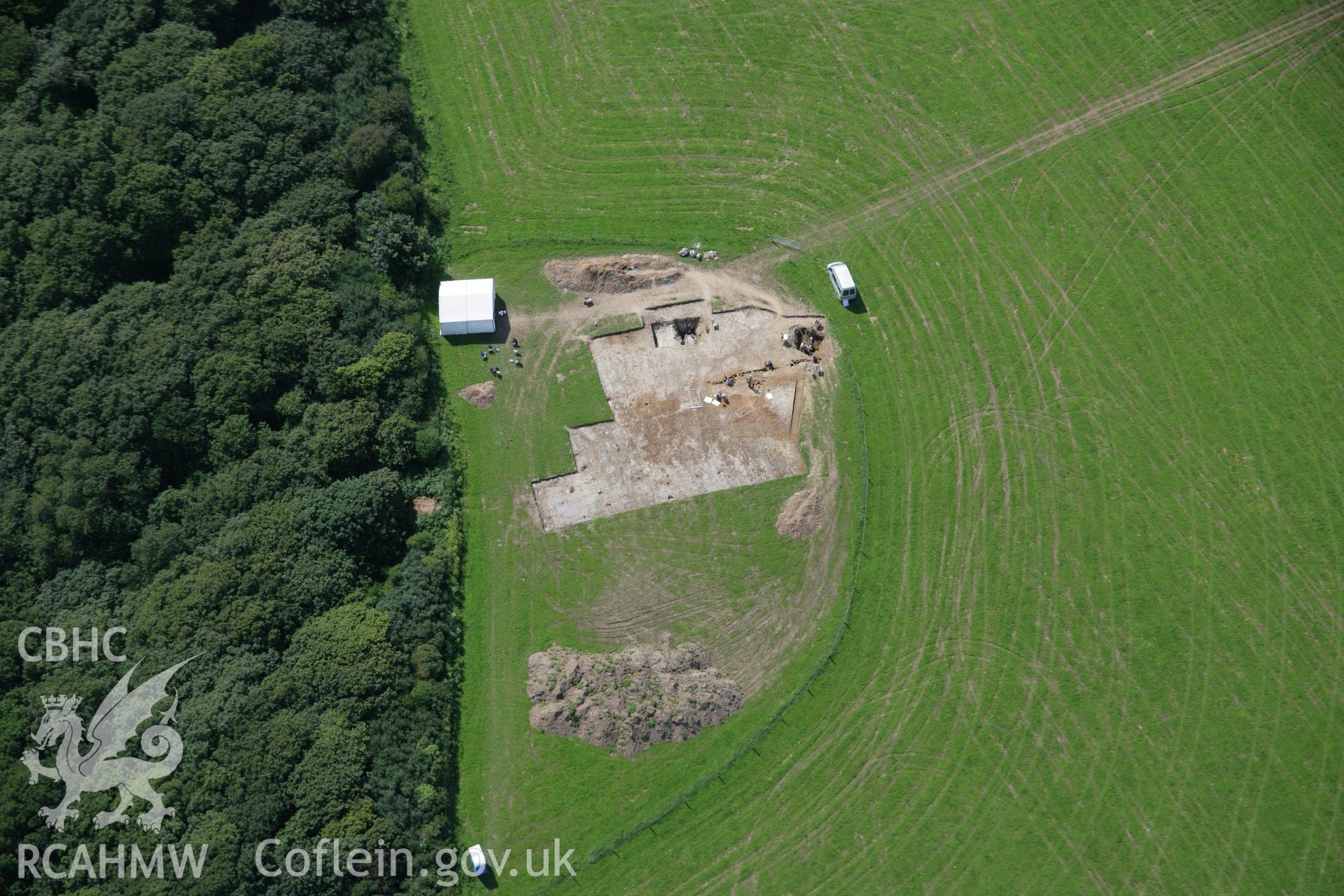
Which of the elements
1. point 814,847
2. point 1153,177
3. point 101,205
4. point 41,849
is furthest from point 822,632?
point 101,205

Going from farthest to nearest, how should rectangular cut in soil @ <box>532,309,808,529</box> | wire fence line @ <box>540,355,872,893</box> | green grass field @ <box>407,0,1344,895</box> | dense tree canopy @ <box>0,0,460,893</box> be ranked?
rectangular cut in soil @ <box>532,309,808,529</box>, green grass field @ <box>407,0,1344,895</box>, wire fence line @ <box>540,355,872,893</box>, dense tree canopy @ <box>0,0,460,893</box>

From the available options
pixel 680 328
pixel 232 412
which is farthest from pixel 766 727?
pixel 232 412

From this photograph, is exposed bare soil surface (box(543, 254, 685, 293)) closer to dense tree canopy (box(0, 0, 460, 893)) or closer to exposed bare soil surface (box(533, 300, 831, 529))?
exposed bare soil surface (box(533, 300, 831, 529))

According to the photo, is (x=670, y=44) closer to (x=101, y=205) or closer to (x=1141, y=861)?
(x=101, y=205)

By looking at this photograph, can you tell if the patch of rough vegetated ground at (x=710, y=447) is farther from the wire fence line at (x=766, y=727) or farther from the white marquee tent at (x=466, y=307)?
the white marquee tent at (x=466, y=307)
